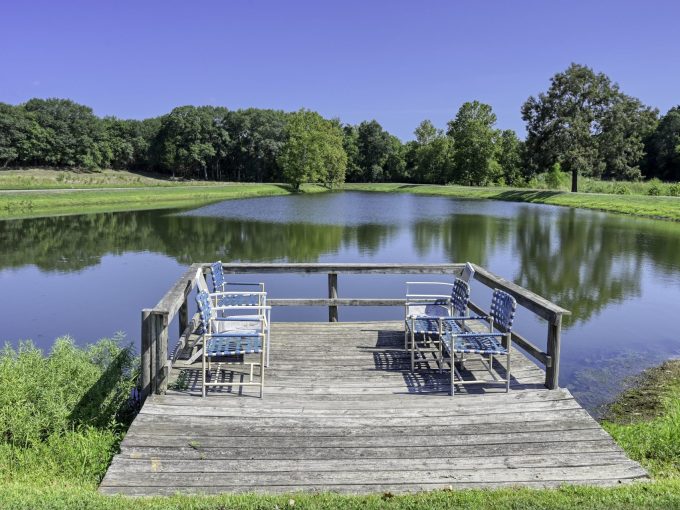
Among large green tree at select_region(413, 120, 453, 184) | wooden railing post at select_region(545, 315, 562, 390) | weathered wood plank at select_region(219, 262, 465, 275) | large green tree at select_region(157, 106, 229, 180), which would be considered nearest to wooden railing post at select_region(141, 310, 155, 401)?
weathered wood plank at select_region(219, 262, 465, 275)

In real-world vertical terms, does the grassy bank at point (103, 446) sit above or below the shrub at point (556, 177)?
below

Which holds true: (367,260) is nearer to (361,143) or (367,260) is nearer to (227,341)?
(227,341)

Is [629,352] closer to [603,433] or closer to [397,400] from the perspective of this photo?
[603,433]

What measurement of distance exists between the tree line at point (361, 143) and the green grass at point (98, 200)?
20.0 metres

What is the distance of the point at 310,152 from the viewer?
72.6 meters

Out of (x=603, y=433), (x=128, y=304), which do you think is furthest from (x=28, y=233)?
(x=603, y=433)

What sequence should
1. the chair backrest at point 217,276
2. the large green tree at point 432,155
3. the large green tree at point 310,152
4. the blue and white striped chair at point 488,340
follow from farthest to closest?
the large green tree at point 432,155 < the large green tree at point 310,152 < the chair backrest at point 217,276 < the blue and white striped chair at point 488,340

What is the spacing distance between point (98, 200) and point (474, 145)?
166 ft

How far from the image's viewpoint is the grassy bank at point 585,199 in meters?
36.7

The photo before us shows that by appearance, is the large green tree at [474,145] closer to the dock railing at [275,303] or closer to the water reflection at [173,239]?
the water reflection at [173,239]

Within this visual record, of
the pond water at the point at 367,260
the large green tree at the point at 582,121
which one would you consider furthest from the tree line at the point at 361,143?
the pond water at the point at 367,260

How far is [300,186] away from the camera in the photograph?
251ft

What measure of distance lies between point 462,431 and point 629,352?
6.13 m

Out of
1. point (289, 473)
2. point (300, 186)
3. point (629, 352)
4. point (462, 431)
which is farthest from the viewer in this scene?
point (300, 186)
